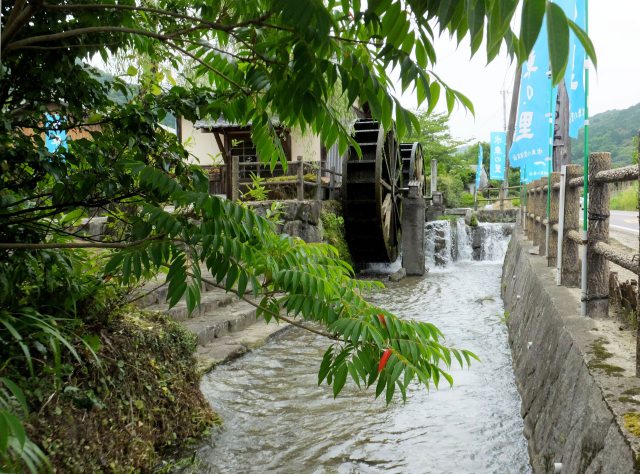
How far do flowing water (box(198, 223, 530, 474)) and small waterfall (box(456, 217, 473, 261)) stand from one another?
11.7 meters

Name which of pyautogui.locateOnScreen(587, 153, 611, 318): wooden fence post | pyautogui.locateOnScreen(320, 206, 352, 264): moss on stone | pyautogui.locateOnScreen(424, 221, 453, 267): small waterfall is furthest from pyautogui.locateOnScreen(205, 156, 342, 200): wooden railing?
pyautogui.locateOnScreen(587, 153, 611, 318): wooden fence post

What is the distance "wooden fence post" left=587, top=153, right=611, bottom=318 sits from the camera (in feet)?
11.9

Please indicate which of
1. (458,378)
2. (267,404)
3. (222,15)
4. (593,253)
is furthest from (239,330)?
(222,15)

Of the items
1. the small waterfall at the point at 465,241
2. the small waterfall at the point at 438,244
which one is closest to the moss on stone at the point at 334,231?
the small waterfall at the point at 438,244

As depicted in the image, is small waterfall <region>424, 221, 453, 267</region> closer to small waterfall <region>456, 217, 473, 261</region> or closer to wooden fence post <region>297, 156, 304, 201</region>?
small waterfall <region>456, 217, 473, 261</region>

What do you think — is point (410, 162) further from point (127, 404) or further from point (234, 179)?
point (127, 404)

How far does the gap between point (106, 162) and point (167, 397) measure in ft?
5.66

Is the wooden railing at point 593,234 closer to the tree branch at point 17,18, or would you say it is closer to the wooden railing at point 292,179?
the tree branch at point 17,18

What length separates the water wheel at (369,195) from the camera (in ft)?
41.8

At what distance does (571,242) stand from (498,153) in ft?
60.6

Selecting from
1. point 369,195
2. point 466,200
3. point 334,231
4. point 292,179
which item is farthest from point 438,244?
point 466,200

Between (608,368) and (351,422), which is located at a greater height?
(608,368)

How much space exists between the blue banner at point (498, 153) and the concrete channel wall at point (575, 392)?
18450mm

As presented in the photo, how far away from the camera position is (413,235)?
45.4ft
